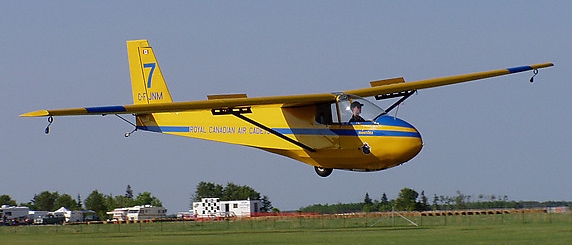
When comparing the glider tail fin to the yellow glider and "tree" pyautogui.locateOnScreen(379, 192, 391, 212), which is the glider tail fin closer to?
the yellow glider

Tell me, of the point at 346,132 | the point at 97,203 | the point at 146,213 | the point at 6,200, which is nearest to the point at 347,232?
the point at 346,132

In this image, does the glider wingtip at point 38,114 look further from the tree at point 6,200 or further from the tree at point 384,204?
the tree at point 6,200

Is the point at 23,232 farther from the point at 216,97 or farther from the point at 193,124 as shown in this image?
the point at 216,97

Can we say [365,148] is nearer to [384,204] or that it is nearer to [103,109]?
[103,109]

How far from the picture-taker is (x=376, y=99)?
3606 cm

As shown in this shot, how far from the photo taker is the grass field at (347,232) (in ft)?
145

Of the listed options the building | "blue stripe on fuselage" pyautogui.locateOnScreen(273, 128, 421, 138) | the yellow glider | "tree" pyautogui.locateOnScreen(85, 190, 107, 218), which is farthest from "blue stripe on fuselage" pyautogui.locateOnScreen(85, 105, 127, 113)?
"tree" pyautogui.locateOnScreen(85, 190, 107, 218)

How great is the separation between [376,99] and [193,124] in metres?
6.61

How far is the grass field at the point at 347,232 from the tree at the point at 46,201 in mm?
36285

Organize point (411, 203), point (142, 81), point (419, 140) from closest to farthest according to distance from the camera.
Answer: point (419, 140), point (142, 81), point (411, 203)

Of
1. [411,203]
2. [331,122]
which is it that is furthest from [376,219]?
[331,122]

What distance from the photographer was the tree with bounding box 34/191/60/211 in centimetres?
10544

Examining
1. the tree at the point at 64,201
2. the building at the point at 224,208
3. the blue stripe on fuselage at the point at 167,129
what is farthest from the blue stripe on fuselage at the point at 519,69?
the tree at the point at 64,201

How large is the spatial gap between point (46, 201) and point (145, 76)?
67.7 metres
